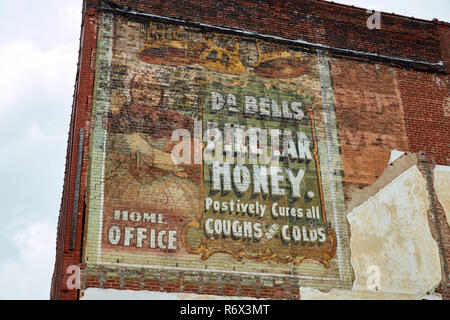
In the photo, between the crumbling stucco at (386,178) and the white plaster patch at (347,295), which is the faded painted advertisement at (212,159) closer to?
the white plaster patch at (347,295)

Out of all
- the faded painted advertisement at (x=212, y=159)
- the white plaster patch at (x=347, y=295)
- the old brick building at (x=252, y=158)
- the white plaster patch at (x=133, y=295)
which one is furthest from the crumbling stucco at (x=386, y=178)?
the white plaster patch at (x=133, y=295)

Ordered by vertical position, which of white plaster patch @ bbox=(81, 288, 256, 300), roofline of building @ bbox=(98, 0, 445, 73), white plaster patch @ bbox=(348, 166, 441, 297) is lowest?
white plaster patch @ bbox=(81, 288, 256, 300)

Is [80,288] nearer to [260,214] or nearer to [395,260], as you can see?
[260,214]

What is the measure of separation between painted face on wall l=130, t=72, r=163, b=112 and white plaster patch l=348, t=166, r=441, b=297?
4467mm

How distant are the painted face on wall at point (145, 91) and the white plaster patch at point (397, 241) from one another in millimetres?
4467

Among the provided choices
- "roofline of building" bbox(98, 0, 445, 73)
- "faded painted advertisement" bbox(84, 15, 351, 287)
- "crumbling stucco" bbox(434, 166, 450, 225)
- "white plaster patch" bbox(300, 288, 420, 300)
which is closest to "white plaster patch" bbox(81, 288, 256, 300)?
"faded painted advertisement" bbox(84, 15, 351, 287)

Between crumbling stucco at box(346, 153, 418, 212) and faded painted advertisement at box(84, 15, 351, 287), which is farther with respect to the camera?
crumbling stucco at box(346, 153, 418, 212)

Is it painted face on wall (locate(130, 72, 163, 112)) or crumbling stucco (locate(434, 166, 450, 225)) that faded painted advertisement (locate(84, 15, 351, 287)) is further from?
crumbling stucco (locate(434, 166, 450, 225))

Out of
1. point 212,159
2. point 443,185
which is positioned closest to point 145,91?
point 212,159

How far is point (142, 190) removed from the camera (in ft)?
40.1

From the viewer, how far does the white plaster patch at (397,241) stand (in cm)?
1298

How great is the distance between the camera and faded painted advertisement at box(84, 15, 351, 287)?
39.6ft

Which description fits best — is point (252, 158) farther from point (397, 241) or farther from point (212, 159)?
point (397, 241)

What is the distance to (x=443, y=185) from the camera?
46.9ft
